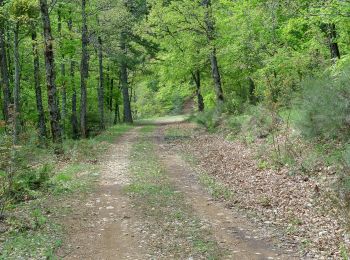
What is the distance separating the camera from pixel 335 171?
996cm

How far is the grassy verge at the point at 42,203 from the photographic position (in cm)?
738

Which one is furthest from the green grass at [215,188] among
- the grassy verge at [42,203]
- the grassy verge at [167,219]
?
the grassy verge at [42,203]

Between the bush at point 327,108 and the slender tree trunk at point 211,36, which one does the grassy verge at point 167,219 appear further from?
the slender tree trunk at point 211,36

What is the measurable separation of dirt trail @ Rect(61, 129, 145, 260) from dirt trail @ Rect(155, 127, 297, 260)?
1.56 m

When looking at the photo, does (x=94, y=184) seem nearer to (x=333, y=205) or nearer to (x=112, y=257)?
(x=112, y=257)

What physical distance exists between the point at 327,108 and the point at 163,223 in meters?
5.60

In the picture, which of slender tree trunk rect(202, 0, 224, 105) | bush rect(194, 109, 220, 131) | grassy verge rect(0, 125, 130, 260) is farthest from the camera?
slender tree trunk rect(202, 0, 224, 105)

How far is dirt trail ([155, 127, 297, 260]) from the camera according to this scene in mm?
6977

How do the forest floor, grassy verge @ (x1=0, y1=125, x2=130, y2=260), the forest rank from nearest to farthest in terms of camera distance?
1. the forest floor
2. grassy verge @ (x1=0, y1=125, x2=130, y2=260)
3. the forest

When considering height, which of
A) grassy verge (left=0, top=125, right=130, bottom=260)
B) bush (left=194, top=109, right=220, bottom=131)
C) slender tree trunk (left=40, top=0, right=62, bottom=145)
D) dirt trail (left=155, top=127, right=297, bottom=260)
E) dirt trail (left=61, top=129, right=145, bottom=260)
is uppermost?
slender tree trunk (left=40, top=0, right=62, bottom=145)

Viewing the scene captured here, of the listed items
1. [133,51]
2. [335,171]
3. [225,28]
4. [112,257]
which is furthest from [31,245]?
[133,51]

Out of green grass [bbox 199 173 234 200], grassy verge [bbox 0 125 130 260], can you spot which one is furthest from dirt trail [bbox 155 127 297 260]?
grassy verge [bbox 0 125 130 260]

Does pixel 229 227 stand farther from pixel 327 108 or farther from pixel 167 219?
pixel 327 108

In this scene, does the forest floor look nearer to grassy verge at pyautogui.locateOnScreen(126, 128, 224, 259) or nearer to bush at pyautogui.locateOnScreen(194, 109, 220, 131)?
grassy verge at pyautogui.locateOnScreen(126, 128, 224, 259)
